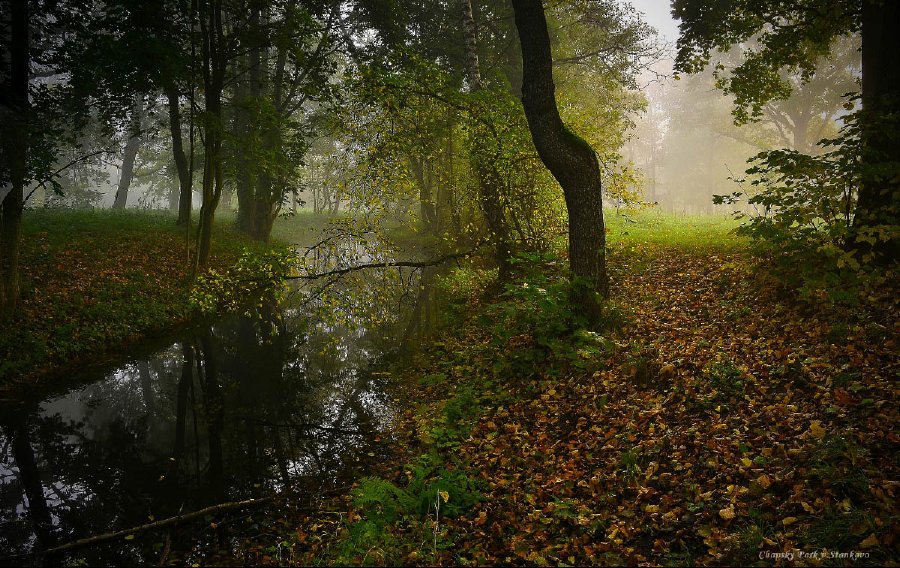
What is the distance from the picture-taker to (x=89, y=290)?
41.1 ft

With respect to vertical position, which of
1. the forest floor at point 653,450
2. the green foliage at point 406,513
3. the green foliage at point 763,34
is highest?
the green foliage at point 763,34

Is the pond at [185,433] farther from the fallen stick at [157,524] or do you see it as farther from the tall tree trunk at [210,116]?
the tall tree trunk at [210,116]

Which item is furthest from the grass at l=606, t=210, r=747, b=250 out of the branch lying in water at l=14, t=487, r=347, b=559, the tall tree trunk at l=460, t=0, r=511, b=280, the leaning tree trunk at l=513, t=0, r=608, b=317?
the branch lying in water at l=14, t=487, r=347, b=559

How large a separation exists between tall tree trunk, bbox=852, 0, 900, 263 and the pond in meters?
8.12

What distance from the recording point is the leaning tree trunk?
837 centimetres

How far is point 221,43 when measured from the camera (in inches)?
612

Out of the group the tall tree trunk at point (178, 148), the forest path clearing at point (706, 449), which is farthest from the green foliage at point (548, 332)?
the tall tree trunk at point (178, 148)

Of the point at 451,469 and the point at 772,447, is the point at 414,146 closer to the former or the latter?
the point at 451,469

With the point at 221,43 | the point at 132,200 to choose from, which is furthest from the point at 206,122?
the point at 132,200

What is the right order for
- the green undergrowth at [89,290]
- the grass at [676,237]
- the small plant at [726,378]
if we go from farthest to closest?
the grass at [676,237] < the green undergrowth at [89,290] < the small plant at [726,378]

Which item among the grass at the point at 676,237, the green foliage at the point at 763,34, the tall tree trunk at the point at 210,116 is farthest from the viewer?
the tall tree trunk at the point at 210,116

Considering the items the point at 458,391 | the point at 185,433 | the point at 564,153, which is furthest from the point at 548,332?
the point at 185,433

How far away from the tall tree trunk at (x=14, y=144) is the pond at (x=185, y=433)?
2.85 m

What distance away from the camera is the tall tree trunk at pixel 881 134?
6539 millimetres
